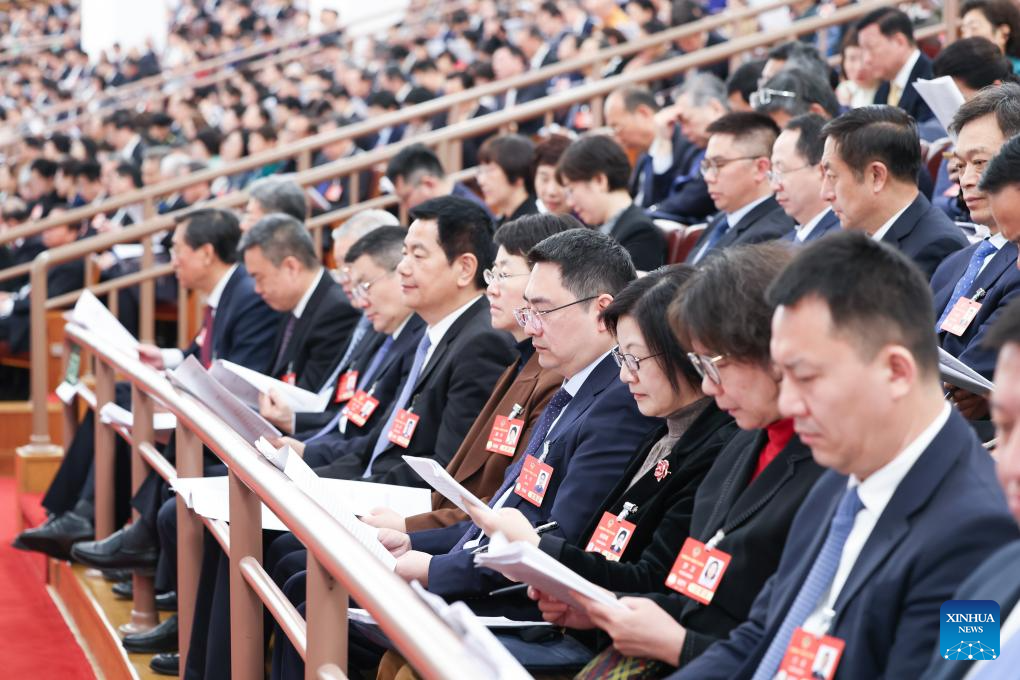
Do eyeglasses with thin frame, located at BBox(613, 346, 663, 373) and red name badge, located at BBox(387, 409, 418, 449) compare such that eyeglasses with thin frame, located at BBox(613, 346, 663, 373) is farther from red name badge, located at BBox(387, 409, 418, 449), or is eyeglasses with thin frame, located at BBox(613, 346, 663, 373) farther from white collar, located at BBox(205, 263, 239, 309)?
white collar, located at BBox(205, 263, 239, 309)

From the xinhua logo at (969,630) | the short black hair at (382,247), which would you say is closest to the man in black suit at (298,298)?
the short black hair at (382,247)

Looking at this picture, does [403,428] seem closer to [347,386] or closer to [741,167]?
[347,386]

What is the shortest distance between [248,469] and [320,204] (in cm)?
426

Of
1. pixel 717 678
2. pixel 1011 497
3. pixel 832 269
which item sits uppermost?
pixel 832 269

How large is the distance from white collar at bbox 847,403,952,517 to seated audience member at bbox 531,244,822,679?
0.23 m

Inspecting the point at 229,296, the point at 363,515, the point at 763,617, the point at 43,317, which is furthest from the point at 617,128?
the point at 763,617

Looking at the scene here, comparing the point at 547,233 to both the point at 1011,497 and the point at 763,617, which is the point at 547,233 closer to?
the point at 763,617

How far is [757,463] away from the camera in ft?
5.89

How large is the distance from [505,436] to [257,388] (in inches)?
52.1

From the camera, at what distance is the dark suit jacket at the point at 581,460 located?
86.7 inches

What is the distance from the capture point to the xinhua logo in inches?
50.6

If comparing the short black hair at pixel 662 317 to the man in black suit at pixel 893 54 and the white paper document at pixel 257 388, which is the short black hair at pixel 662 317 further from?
the man in black suit at pixel 893 54

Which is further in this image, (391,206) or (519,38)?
(519,38)

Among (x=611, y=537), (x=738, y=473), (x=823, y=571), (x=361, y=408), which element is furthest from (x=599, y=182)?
(x=823, y=571)
